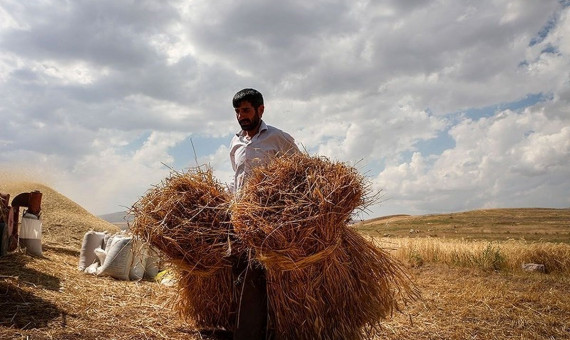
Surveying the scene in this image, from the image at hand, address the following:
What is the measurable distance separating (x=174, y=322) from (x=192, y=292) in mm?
420

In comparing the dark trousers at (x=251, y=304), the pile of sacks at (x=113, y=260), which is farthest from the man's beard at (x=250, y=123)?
the pile of sacks at (x=113, y=260)

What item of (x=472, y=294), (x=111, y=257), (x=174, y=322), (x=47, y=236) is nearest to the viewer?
(x=174, y=322)

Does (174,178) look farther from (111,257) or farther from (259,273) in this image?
(111,257)

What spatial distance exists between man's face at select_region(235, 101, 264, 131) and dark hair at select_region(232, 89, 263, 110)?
0.09ft

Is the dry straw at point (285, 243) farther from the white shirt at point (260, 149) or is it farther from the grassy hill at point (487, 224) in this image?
the grassy hill at point (487, 224)

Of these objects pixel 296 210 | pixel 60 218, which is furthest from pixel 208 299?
pixel 60 218

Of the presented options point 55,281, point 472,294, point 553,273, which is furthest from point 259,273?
point 553,273

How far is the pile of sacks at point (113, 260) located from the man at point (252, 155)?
3268mm

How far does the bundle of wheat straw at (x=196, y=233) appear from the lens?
320cm

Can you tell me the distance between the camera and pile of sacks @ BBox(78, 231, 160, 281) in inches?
263

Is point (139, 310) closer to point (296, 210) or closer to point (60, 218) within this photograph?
point (296, 210)

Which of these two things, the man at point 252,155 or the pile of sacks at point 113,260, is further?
the pile of sacks at point 113,260

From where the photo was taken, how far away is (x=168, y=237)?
3137 millimetres

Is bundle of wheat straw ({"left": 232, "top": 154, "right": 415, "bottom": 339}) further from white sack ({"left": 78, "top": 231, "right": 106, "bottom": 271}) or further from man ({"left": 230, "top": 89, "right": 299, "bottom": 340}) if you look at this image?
white sack ({"left": 78, "top": 231, "right": 106, "bottom": 271})
